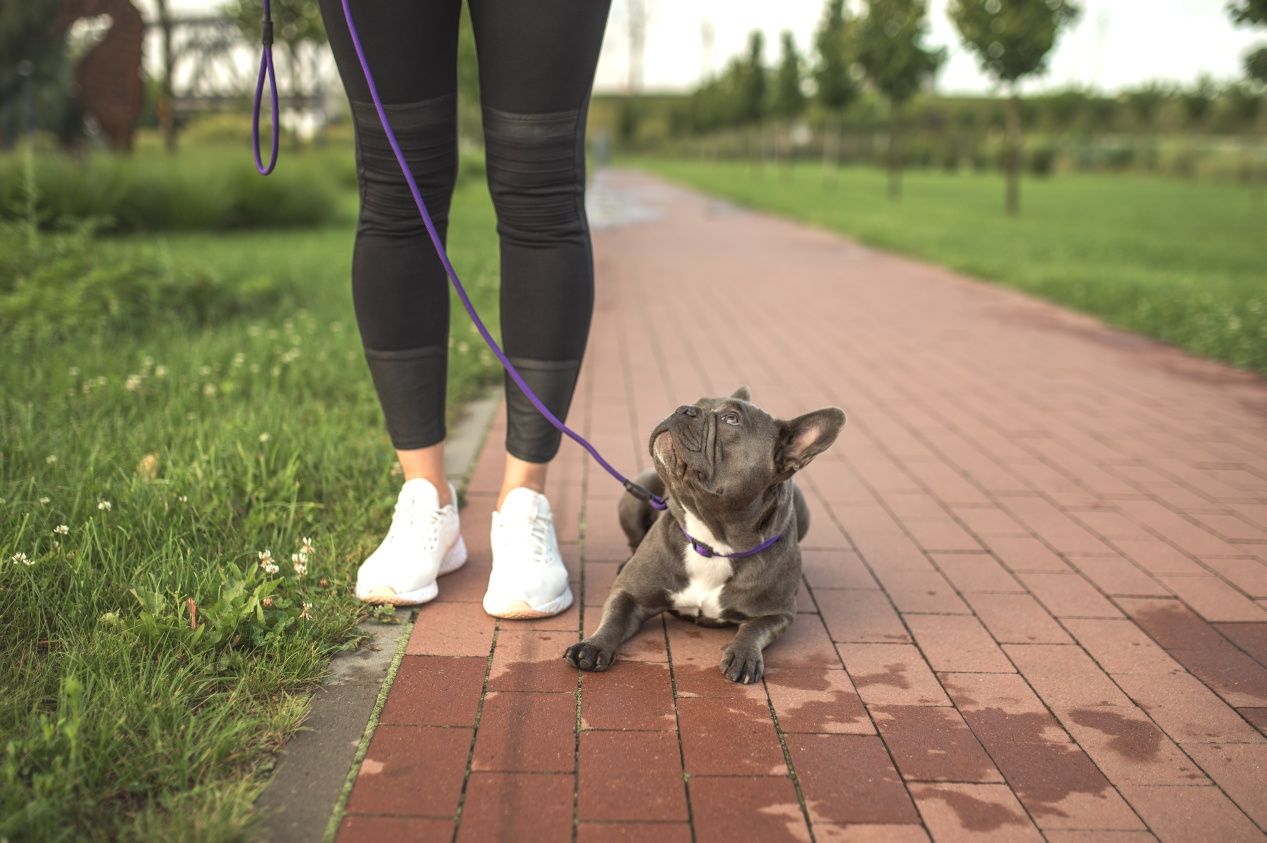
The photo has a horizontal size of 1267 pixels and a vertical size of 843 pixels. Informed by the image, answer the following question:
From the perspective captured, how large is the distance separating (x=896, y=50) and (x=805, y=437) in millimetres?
23734

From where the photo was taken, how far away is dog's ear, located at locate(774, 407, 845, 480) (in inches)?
95.1

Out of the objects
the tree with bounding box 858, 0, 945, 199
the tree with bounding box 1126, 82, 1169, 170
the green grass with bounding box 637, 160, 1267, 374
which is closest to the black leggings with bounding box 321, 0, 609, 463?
the green grass with bounding box 637, 160, 1267, 374

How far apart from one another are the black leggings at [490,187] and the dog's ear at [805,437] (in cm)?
65

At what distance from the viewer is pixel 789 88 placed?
38875 mm

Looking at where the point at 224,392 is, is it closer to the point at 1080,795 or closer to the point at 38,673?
the point at 38,673

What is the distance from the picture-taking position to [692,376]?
6.00 meters

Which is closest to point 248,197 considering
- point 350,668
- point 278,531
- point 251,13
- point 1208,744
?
point 251,13

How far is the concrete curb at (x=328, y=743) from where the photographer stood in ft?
6.00

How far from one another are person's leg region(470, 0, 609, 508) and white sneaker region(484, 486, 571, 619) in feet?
0.25

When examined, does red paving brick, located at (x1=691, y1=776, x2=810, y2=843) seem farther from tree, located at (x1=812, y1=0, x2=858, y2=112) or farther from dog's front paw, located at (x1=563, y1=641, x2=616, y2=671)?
tree, located at (x1=812, y1=0, x2=858, y2=112)

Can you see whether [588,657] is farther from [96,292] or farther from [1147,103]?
[1147,103]

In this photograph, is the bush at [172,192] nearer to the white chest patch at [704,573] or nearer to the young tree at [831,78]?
the white chest patch at [704,573]

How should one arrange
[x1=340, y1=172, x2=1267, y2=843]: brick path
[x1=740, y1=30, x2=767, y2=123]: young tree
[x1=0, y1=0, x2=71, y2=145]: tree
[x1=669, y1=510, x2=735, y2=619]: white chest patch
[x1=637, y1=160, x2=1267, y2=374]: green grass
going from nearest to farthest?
[x1=340, y1=172, x2=1267, y2=843]: brick path, [x1=669, y1=510, x2=735, y2=619]: white chest patch, [x1=637, y1=160, x2=1267, y2=374]: green grass, [x1=0, y1=0, x2=71, y2=145]: tree, [x1=740, y1=30, x2=767, y2=123]: young tree

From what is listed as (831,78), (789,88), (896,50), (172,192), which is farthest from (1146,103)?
(172,192)
